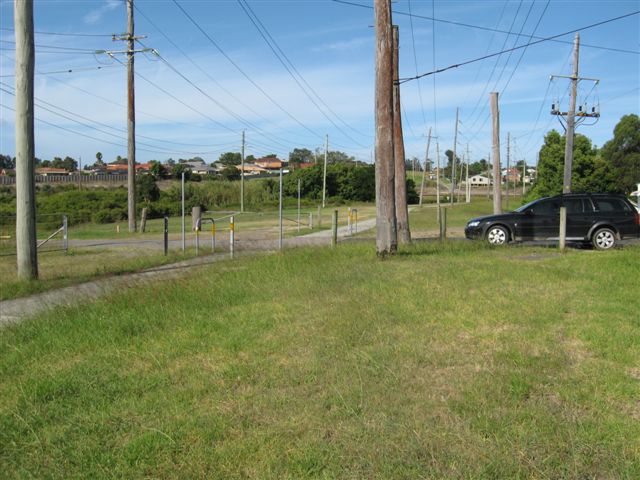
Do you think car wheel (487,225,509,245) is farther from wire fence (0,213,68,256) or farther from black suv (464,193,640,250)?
wire fence (0,213,68,256)

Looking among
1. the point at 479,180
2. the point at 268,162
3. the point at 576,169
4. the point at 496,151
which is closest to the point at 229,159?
the point at 268,162

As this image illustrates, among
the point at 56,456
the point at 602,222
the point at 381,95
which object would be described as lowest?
the point at 56,456

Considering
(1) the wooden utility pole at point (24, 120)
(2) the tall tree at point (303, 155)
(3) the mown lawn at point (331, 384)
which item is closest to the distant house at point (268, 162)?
(2) the tall tree at point (303, 155)

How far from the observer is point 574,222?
1773 centimetres

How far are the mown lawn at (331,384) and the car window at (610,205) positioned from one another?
30.9ft

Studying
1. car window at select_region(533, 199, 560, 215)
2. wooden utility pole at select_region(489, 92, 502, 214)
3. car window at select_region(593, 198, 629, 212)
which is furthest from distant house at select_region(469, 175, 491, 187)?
car window at select_region(593, 198, 629, 212)

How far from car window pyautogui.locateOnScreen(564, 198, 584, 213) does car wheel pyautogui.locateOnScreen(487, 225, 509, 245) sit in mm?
1782

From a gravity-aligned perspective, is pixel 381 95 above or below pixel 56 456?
above

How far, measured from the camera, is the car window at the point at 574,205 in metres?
17.9

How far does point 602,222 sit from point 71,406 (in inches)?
626

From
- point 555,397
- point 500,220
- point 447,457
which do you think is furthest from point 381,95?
point 447,457

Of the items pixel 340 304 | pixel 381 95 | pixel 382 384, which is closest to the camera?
pixel 382 384

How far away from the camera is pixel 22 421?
4.57 metres

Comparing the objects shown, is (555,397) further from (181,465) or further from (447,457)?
(181,465)
